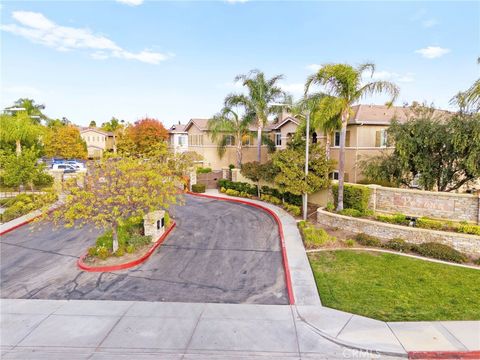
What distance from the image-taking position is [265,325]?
923 centimetres

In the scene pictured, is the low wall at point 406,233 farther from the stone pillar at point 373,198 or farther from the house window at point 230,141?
the house window at point 230,141

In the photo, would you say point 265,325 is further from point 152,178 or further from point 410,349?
point 152,178

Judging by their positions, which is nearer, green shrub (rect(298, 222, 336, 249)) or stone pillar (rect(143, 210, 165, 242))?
green shrub (rect(298, 222, 336, 249))

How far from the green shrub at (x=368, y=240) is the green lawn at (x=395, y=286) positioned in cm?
109

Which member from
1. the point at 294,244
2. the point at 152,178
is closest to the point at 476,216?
the point at 294,244

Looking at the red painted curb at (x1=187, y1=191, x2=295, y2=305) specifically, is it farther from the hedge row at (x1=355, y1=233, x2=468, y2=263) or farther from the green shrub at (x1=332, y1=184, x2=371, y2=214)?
the green shrub at (x1=332, y1=184, x2=371, y2=214)

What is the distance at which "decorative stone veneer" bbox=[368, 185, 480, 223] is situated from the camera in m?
16.2

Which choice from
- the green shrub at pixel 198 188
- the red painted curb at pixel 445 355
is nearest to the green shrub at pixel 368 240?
the red painted curb at pixel 445 355

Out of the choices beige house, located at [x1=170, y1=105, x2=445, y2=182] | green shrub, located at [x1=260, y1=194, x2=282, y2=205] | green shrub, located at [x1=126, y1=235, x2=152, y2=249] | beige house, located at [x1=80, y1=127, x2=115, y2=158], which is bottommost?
green shrub, located at [x1=126, y1=235, x2=152, y2=249]

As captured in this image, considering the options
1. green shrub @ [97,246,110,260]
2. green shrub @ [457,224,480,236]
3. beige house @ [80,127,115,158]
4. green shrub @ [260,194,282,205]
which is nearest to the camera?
green shrub @ [97,246,110,260]

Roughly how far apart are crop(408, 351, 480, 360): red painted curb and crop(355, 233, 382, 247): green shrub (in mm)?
8189

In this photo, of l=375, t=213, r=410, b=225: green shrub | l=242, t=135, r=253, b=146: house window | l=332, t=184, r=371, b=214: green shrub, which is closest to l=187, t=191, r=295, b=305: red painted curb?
l=332, t=184, r=371, b=214: green shrub

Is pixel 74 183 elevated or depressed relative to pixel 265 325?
elevated

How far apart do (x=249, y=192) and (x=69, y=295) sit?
19694mm
